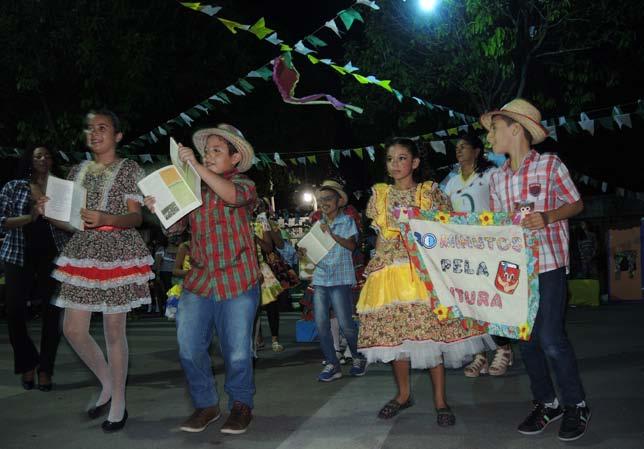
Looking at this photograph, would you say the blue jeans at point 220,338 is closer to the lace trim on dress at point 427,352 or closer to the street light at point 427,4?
the lace trim on dress at point 427,352

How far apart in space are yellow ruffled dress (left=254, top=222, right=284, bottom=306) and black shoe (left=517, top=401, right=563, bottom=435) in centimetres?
472

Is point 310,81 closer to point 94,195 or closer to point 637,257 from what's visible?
point 637,257

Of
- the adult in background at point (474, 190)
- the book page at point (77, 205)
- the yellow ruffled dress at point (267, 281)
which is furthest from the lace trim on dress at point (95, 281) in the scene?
the yellow ruffled dress at point (267, 281)

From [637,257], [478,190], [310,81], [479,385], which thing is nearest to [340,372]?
[479,385]

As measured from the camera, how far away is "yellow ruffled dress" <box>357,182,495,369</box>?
532 centimetres

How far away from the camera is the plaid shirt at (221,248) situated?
5.11m

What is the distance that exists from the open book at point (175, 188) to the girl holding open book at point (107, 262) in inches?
21.7

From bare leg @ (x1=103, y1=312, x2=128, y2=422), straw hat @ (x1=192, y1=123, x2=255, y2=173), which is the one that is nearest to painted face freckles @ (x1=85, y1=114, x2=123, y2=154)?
straw hat @ (x1=192, y1=123, x2=255, y2=173)

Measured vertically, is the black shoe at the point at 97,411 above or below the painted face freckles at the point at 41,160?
below

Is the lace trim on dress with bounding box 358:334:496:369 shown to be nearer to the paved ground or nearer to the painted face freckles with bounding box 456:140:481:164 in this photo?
the paved ground

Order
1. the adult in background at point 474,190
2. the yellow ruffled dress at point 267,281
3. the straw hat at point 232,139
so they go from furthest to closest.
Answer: the yellow ruffled dress at point 267,281
the adult in background at point 474,190
the straw hat at point 232,139

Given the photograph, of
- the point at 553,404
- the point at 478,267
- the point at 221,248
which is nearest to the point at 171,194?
the point at 221,248

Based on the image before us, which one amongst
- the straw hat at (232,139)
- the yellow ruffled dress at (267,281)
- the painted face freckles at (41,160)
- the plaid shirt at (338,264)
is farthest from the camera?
the yellow ruffled dress at (267,281)

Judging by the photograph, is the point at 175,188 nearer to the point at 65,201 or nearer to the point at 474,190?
the point at 65,201
